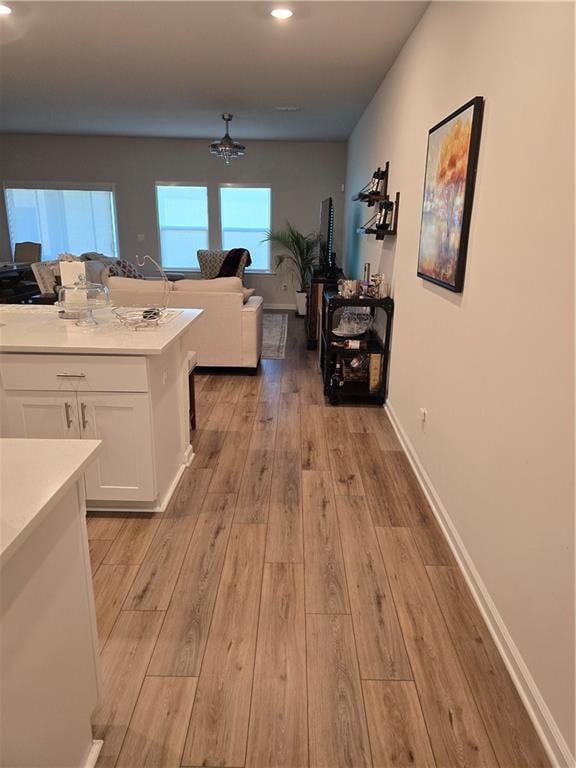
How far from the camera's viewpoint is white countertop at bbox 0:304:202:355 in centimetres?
222

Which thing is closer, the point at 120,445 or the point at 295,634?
the point at 295,634

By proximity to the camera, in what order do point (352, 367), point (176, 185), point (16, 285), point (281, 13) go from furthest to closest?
point (176, 185) < point (16, 285) < point (352, 367) < point (281, 13)

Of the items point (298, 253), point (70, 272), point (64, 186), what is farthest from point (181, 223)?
point (70, 272)

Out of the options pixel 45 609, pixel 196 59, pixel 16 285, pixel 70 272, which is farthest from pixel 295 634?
pixel 16 285

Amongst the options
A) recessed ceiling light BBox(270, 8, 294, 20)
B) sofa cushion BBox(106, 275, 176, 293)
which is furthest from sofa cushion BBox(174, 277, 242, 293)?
recessed ceiling light BBox(270, 8, 294, 20)

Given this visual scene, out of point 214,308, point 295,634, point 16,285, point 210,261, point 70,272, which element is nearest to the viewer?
point 295,634

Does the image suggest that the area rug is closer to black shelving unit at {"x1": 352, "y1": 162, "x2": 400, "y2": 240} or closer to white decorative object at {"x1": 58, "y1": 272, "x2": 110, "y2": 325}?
black shelving unit at {"x1": 352, "y1": 162, "x2": 400, "y2": 240}

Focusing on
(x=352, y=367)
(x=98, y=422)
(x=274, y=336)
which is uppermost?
(x=98, y=422)

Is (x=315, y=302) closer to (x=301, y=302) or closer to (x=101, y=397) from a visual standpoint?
(x=301, y=302)

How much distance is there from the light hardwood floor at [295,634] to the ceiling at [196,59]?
2788 millimetres

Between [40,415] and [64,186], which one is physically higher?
[64,186]

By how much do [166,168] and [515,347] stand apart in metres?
7.77

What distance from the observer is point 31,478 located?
1.07 m

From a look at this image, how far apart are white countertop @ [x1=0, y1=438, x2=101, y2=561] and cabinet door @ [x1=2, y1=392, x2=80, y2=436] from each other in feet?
3.71
